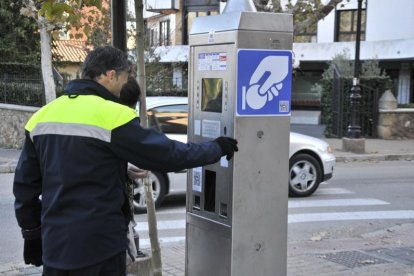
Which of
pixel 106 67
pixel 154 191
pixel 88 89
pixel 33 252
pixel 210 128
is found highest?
pixel 106 67

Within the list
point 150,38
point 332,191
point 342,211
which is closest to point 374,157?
point 332,191

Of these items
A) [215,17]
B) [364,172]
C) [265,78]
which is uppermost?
[215,17]

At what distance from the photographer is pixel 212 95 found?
369cm

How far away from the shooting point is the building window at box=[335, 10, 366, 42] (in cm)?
3266

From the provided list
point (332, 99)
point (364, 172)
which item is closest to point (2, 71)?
point (332, 99)

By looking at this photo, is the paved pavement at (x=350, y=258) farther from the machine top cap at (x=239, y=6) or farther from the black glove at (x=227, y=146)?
the machine top cap at (x=239, y=6)

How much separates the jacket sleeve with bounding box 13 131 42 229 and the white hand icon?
53.1 inches

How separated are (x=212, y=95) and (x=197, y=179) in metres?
0.60

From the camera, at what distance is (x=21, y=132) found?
53.3 ft

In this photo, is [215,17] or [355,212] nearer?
[215,17]

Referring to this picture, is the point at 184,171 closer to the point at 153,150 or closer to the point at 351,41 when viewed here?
the point at 153,150

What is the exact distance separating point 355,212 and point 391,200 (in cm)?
119

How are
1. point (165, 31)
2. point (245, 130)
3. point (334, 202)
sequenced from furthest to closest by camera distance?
point (165, 31) → point (334, 202) → point (245, 130)

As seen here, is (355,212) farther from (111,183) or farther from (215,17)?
(111,183)
